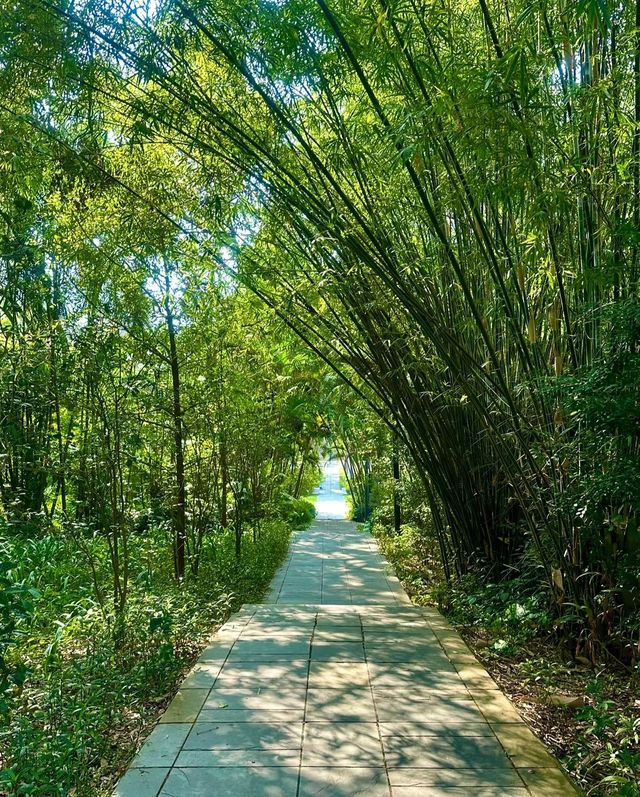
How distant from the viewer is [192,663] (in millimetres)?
3041

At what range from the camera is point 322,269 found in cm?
371

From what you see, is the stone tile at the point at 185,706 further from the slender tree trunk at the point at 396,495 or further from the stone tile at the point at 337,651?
the slender tree trunk at the point at 396,495

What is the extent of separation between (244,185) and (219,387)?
1.46 metres

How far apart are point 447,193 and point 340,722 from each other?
1.97 meters

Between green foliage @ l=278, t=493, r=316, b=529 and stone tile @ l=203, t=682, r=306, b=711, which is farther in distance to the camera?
green foliage @ l=278, t=493, r=316, b=529

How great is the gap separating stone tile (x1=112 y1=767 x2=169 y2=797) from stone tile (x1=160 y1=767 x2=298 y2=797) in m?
0.02

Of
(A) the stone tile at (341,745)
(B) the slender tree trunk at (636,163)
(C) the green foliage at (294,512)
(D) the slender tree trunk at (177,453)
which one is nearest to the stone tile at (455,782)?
(A) the stone tile at (341,745)

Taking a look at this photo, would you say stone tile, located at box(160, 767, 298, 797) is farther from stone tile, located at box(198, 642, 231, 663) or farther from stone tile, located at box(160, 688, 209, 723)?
stone tile, located at box(198, 642, 231, 663)

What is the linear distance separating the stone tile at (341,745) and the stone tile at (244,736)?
0.05m

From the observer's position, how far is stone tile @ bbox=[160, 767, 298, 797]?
75.7 inches

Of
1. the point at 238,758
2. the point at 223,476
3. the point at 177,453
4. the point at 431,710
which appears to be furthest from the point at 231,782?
the point at 223,476

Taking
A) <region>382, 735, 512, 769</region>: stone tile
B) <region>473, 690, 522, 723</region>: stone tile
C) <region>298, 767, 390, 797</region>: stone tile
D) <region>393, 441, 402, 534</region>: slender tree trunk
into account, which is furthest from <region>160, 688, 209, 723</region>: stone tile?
<region>393, 441, 402, 534</region>: slender tree trunk

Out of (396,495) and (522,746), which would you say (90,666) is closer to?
(522,746)

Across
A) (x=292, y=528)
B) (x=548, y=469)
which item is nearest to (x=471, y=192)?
(x=548, y=469)
